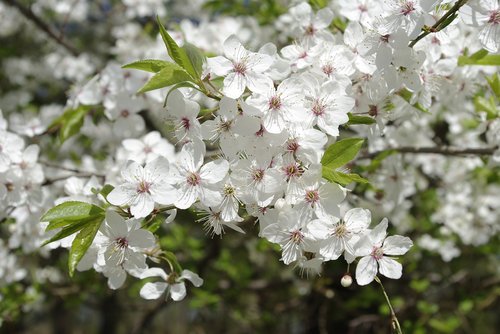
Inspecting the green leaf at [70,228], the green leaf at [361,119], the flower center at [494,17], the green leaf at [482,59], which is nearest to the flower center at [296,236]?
Answer: the green leaf at [361,119]

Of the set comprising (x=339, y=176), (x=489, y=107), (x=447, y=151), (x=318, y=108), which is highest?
(x=318, y=108)

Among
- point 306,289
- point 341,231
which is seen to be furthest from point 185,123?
point 306,289

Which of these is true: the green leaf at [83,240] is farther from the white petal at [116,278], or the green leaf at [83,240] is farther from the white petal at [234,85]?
the white petal at [234,85]

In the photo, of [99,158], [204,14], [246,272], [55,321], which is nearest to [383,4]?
[99,158]

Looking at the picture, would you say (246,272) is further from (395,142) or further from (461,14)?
(461,14)

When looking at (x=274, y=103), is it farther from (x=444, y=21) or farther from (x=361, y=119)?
(x=444, y=21)

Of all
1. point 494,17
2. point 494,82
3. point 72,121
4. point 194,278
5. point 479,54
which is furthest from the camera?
point 72,121

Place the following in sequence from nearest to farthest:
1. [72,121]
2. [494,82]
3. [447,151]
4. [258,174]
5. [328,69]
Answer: [258,174] < [328,69] < [494,82] < [447,151] < [72,121]
